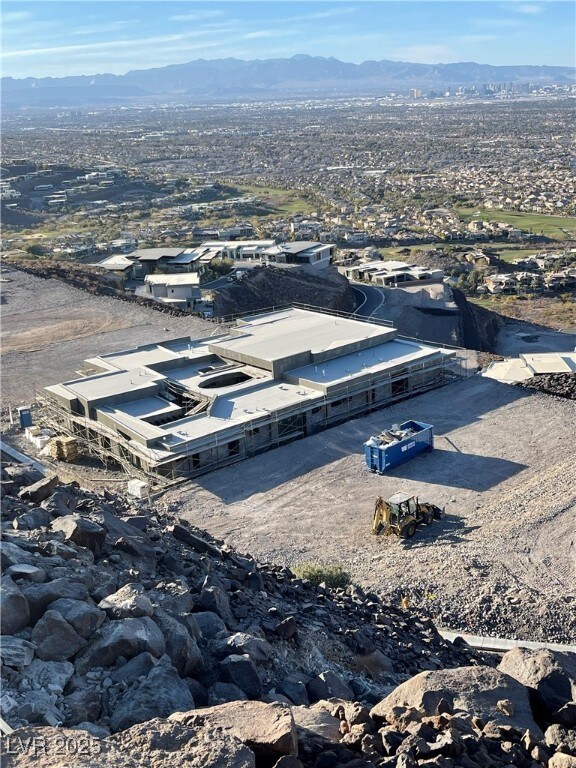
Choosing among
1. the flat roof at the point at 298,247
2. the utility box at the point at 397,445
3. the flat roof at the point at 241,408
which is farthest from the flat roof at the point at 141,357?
the flat roof at the point at 298,247

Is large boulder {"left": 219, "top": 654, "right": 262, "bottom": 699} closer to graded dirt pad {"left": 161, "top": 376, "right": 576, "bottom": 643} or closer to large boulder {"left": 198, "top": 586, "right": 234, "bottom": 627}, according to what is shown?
large boulder {"left": 198, "top": 586, "right": 234, "bottom": 627}

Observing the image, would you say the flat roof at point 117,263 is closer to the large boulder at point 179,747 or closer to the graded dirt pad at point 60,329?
the graded dirt pad at point 60,329

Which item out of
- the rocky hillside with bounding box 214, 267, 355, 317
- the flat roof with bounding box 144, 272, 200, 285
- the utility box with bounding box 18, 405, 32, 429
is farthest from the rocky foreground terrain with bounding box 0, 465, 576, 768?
the flat roof with bounding box 144, 272, 200, 285

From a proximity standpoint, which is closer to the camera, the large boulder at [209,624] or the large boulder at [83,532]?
the large boulder at [209,624]

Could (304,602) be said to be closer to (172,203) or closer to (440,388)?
(440,388)

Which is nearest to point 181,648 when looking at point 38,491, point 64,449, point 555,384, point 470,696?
point 470,696

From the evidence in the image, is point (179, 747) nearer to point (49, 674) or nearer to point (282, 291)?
point (49, 674)
